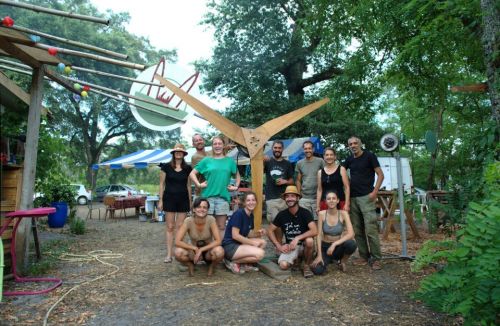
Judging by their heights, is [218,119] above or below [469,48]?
below

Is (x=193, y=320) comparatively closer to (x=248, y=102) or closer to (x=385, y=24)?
(x=385, y=24)

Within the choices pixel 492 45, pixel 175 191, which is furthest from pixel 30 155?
pixel 492 45

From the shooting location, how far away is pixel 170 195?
16.0ft

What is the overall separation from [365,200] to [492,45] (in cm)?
232

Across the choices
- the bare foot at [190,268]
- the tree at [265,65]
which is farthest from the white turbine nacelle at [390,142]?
the tree at [265,65]

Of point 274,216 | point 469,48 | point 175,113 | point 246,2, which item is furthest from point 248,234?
point 246,2

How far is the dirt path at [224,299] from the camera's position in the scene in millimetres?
2938

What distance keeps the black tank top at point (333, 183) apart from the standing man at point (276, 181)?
0.46 metres

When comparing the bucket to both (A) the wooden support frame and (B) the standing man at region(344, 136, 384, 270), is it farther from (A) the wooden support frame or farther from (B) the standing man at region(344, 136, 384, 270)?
(B) the standing man at region(344, 136, 384, 270)

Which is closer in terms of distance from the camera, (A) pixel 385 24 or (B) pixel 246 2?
(A) pixel 385 24

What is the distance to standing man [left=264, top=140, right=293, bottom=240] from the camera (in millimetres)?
4934

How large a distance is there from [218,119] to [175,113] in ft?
6.72

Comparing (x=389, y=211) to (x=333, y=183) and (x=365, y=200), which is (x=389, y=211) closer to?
(x=365, y=200)

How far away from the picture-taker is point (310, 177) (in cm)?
502
